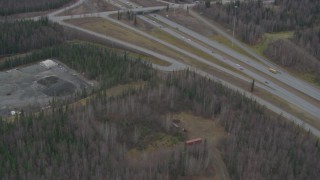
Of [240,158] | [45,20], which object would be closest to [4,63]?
[45,20]

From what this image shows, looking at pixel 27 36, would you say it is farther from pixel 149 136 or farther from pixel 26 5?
pixel 149 136

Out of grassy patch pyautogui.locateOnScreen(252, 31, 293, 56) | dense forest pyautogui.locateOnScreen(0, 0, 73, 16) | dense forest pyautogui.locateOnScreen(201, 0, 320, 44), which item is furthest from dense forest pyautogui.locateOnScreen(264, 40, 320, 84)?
dense forest pyautogui.locateOnScreen(0, 0, 73, 16)

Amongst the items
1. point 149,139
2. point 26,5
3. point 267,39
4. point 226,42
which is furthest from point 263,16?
point 149,139

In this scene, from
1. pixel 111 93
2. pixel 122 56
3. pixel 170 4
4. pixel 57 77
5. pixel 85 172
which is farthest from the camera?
pixel 170 4

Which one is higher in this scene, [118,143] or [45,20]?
[45,20]

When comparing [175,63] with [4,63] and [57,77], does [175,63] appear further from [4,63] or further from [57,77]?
[4,63]

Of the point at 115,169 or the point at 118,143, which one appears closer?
the point at 115,169
